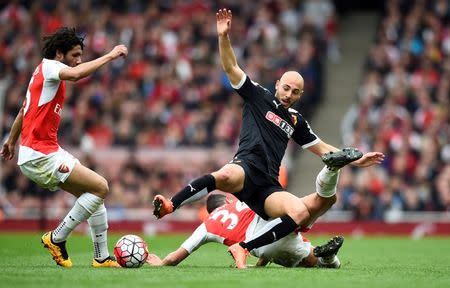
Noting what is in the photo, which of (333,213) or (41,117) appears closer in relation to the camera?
(41,117)

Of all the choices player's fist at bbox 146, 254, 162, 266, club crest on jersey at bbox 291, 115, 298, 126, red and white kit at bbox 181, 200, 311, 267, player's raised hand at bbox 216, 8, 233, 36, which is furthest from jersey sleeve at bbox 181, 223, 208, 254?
player's raised hand at bbox 216, 8, 233, 36

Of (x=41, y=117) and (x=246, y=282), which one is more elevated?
(x=41, y=117)

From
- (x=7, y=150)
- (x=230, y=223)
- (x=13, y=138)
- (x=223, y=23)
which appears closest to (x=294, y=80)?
(x=223, y=23)

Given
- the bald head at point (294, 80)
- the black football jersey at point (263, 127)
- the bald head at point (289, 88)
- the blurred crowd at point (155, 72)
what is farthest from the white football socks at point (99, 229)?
the blurred crowd at point (155, 72)

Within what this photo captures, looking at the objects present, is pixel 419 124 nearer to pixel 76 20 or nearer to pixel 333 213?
pixel 333 213

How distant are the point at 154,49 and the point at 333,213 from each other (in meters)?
6.62

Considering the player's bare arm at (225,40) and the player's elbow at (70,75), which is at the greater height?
the player's bare arm at (225,40)

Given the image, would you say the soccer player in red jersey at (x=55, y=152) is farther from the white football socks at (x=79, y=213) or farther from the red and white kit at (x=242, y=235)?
the red and white kit at (x=242, y=235)

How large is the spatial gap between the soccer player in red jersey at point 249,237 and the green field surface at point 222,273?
16 centimetres

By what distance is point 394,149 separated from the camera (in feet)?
68.8

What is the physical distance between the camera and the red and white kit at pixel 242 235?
10.2 meters

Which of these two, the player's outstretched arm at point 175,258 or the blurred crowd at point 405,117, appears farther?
the blurred crowd at point 405,117

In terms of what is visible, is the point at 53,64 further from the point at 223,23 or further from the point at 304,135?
the point at 304,135

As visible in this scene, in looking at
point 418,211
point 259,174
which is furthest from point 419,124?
point 259,174
